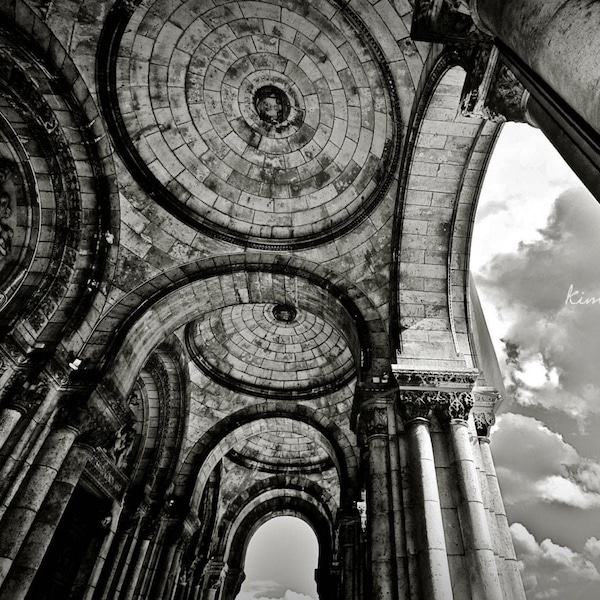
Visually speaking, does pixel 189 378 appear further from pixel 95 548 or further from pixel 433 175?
pixel 433 175

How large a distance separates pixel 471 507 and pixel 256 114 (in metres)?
6.34

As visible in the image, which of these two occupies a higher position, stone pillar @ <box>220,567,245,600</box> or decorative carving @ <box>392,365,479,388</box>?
decorative carving @ <box>392,365,479,388</box>

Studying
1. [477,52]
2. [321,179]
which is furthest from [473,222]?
[477,52]

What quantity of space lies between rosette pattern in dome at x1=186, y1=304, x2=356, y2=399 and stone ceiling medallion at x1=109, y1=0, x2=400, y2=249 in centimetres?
315

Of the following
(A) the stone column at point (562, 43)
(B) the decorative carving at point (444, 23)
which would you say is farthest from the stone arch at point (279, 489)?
(A) the stone column at point (562, 43)

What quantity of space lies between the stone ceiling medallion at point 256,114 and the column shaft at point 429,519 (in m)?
3.75

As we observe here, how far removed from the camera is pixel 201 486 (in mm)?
11117

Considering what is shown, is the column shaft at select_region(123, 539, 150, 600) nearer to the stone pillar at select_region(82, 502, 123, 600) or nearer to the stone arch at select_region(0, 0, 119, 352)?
the stone pillar at select_region(82, 502, 123, 600)

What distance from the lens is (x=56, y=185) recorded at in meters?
6.53

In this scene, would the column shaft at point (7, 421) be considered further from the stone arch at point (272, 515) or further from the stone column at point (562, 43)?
the stone arch at point (272, 515)

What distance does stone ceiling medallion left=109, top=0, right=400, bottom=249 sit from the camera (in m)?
6.13

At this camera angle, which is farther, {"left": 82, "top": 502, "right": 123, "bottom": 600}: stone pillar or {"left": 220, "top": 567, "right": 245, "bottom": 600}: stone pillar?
{"left": 220, "top": 567, "right": 245, "bottom": 600}: stone pillar

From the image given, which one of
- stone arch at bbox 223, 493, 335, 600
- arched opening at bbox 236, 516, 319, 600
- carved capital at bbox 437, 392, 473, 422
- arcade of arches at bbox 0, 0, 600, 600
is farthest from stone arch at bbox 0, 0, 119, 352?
arched opening at bbox 236, 516, 319, 600

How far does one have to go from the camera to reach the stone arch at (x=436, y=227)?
6.13 m
